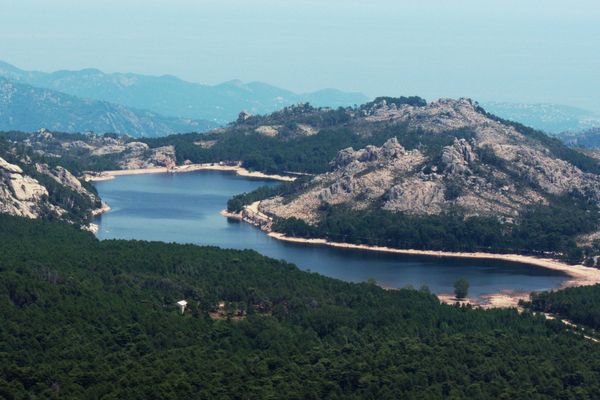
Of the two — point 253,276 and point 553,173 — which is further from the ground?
point 553,173

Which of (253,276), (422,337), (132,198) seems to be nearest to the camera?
→ (422,337)

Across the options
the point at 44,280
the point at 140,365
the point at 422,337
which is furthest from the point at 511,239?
the point at 140,365

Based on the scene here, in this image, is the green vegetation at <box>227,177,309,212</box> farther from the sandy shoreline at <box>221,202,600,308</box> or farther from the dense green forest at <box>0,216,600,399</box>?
the dense green forest at <box>0,216,600,399</box>

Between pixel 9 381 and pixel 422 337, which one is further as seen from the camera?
pixel 422 337

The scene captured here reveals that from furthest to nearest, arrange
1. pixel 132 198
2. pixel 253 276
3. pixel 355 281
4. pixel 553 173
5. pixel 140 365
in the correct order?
pixel 132 198 → pixel 553 173 → pixel 355 281 → pixel 253 276 → pixel 140 365

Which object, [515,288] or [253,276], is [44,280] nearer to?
[253,276]

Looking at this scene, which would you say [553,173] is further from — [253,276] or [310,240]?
[253,276]
